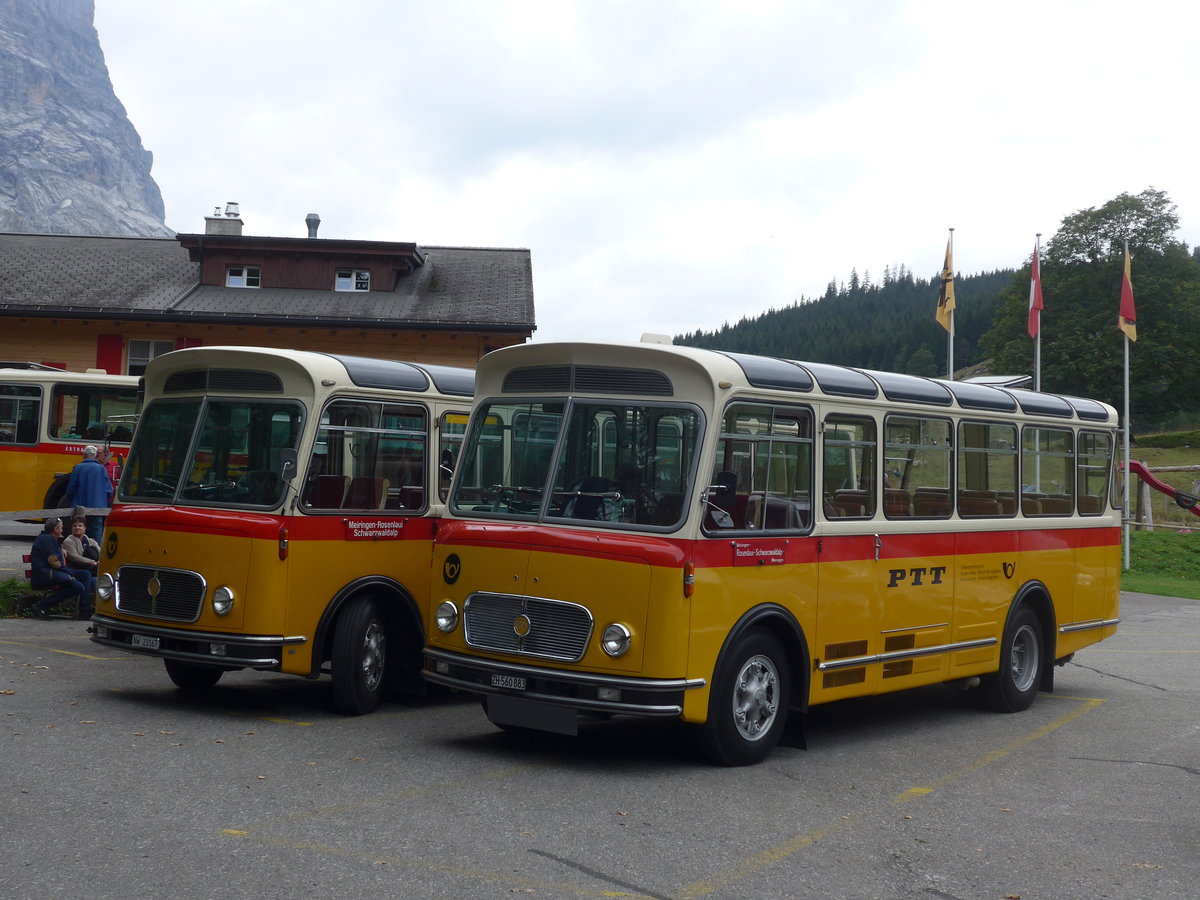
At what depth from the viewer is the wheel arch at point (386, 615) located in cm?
1028

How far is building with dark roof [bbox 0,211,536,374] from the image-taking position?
116 feet

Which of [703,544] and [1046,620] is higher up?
[703,544]

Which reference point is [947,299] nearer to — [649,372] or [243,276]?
[243,276]

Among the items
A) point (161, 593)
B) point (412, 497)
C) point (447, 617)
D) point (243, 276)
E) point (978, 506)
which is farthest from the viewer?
point (243, 276)

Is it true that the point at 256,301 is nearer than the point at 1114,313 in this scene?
Yes

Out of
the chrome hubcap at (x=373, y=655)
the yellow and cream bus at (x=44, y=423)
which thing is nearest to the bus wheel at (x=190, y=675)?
the chrome hubcap at (x=373, y=655)

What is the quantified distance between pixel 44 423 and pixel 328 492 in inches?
695

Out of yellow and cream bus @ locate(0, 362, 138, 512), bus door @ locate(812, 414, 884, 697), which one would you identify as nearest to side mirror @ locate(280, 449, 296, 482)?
bus door @ locate(812, 414, 884, 697)

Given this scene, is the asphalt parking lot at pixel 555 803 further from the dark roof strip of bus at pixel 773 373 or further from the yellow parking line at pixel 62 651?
the dark roof strip of bus at pixel 773 373

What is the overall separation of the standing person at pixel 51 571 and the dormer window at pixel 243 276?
2373 cm

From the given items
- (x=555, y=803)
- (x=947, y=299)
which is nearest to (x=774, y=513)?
(x=555, y=803)

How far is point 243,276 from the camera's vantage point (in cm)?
3834

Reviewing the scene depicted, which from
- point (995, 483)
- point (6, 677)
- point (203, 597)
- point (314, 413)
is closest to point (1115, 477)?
point (995, 483)

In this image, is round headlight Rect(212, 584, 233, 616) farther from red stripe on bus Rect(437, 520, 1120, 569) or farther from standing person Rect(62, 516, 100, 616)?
standing person Rect(62, 516, 100, 616)
